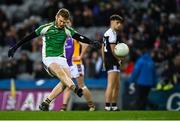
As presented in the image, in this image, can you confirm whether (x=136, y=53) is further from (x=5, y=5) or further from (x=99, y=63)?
(x=5, y=5)

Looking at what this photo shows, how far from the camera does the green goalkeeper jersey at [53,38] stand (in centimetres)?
1659

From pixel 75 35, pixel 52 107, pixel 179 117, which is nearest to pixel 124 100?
pixel 52 107

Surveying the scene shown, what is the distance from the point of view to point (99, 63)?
2358 centimetres

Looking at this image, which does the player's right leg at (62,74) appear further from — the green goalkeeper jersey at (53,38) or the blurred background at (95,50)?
the blurred background at (95,50)

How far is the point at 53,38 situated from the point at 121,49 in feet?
4.96

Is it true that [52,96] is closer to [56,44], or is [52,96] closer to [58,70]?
[58,70]

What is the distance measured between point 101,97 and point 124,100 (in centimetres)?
70

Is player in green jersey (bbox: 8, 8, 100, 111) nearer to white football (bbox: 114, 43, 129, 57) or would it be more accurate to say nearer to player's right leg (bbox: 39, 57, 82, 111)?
player's right leg (bbox: 39, 57, 82, 111)

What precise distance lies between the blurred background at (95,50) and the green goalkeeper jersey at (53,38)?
17.6 ft

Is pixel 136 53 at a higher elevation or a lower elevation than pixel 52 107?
higher

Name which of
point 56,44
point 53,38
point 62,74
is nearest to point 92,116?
point 62,74

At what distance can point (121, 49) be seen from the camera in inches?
672

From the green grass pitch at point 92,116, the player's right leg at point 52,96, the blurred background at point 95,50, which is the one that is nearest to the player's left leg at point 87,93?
the player's right leg at point 52,96

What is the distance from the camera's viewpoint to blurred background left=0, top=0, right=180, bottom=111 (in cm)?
2223
